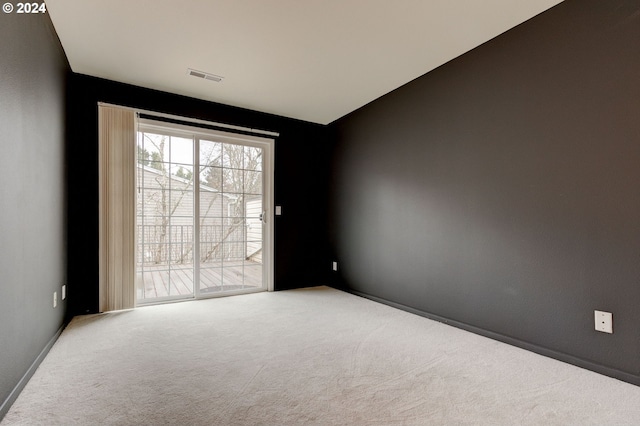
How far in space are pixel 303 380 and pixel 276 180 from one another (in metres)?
2.91

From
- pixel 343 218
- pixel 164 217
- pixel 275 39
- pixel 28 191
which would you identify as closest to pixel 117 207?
pixel 164 217

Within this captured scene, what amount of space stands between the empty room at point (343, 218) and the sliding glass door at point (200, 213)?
0.02 m

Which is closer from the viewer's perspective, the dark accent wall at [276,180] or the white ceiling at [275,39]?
the white ceiling at [275,39]

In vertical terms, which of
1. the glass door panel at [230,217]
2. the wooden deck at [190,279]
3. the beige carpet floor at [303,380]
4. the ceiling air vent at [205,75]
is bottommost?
the beige carpet floor at [303,380]

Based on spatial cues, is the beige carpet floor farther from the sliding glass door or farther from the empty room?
the sliding glass door

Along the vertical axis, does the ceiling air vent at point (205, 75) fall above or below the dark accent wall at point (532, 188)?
above

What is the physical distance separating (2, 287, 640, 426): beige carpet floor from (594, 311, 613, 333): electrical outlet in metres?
0.28

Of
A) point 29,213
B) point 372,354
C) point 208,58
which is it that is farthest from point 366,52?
point 29,213

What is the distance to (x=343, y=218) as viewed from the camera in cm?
431

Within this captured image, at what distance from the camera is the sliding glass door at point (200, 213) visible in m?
3.59

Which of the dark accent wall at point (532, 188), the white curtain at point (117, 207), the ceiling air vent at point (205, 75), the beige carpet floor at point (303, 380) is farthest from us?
the white curtain at point (117, 207)

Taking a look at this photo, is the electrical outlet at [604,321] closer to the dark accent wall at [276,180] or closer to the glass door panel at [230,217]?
the dark accent wall at [276,180]

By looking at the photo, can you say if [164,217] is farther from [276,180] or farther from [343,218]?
[343,218]

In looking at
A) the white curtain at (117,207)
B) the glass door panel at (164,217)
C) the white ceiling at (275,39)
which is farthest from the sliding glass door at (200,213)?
the white ceiling at (275,39)
